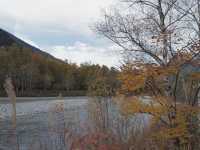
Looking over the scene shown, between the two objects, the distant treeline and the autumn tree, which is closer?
the autumn tree

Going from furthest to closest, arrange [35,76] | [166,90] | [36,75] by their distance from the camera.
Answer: [36,75]
[35,76]
[166,90]

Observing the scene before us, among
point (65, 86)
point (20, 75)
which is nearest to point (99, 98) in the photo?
point (20, 75)

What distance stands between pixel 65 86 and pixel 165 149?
115 m

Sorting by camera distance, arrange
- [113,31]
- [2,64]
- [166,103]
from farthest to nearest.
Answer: [2,64]
[113,31]
[166,103]

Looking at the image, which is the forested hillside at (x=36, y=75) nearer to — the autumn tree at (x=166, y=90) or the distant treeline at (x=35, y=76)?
the distant treeline at (x=35, y=76)

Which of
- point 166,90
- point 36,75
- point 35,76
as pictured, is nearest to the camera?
Answer: point 166,90

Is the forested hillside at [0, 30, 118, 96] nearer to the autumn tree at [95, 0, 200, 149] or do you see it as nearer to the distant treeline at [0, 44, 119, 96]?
the distant treeline at [0, 44, 119, 96]

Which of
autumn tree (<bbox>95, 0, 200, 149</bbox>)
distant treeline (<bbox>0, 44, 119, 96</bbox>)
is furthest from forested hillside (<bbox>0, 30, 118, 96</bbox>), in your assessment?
autumn tree (<bbox>95, 0, 200, 149</bbox>)

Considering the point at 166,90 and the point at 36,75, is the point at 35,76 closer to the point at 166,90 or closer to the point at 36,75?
the point at 36,75

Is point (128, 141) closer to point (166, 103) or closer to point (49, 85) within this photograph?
point (166, 103)

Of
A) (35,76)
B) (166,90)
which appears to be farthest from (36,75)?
(166,90)

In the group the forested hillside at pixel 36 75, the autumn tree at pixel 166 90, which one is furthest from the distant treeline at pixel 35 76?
the autumn tree at pixel 166 90

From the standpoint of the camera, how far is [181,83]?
13.6m

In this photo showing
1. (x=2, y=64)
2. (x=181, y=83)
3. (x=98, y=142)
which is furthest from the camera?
(x=2, y=64)
